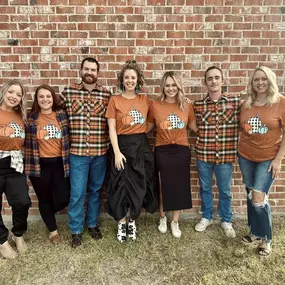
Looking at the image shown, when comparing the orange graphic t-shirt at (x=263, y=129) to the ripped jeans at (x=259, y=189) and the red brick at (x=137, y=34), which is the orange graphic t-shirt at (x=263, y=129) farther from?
the red brick at (x=137, y=34)

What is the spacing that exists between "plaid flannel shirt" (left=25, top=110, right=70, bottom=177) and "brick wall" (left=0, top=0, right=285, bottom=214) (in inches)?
23.5

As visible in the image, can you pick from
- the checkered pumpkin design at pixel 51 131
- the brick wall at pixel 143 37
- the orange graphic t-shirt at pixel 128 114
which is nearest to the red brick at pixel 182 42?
the brick wall at pixel 143 37

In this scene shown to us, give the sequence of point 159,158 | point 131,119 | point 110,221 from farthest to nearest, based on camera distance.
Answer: point 110,221, point 159,158, point 131,119

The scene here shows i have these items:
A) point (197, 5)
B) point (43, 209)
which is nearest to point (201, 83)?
point (197, 5)

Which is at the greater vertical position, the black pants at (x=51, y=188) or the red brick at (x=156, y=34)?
the red brick at (x=156, y=34)

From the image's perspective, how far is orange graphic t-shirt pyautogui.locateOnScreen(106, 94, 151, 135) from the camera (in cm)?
294

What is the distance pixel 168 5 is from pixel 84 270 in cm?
297

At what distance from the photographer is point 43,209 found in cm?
310

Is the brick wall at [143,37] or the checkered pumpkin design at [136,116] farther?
the brick wall at [143,37]

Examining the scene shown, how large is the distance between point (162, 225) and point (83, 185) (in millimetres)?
1072

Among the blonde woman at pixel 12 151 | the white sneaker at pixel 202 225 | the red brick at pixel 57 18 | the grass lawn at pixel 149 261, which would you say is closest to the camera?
the grass lawn at pixel 149 261

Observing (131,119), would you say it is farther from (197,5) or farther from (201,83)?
(197,5)

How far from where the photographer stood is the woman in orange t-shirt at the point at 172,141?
9.95ft

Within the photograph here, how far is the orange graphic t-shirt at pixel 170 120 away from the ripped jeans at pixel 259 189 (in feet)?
2.29
